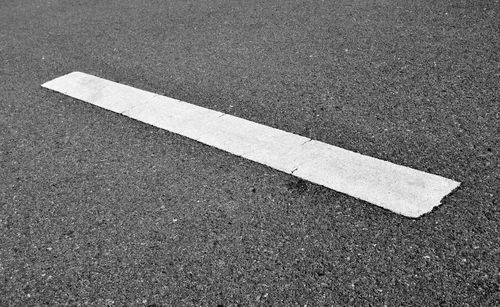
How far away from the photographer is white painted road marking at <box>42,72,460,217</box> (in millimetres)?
3213

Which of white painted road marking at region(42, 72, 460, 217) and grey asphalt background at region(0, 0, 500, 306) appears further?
white painted road marking at region(42, 72, 460, 217)

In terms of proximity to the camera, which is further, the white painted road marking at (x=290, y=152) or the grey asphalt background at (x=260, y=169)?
the white painted road marking at (x=290, y=152)

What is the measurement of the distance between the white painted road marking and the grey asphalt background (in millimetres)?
86

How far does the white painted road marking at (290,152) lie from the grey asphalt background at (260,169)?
3.4 inches

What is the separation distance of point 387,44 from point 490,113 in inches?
61.8

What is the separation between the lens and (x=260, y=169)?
142 inches

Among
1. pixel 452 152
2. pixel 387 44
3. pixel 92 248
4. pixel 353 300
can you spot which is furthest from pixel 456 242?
pixel 387 44

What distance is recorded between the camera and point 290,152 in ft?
12.3

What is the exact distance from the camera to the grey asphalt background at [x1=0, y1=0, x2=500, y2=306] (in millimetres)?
2760

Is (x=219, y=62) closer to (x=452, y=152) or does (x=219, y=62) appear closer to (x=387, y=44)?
(x=387, y=44)

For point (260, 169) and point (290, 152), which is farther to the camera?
point (290, 152)

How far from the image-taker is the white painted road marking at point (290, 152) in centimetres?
321

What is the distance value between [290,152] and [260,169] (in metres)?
0.26

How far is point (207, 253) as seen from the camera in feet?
9.75
